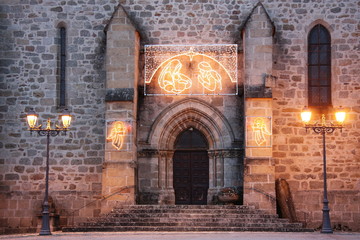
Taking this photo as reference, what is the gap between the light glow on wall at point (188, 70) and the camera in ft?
72.7

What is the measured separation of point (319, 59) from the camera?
73.6ft

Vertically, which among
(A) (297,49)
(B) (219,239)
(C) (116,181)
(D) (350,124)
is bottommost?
(B) (219,239)

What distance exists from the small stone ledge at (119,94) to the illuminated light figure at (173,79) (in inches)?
48.5

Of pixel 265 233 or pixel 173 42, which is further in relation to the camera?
pixel 173 42

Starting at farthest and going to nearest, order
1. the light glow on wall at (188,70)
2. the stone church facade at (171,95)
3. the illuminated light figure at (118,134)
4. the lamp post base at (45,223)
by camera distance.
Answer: the light glow on wall at (188,70) → the stone church facade at (171,95) → the illuminated light figure at (118,134) → the lamp post base at (45,223)

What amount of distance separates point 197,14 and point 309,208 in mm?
6671

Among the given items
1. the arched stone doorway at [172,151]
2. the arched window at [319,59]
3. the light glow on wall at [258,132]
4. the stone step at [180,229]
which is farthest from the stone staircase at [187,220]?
the arched window at [319,59]

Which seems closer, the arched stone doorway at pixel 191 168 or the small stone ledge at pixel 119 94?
the small stone ledge at pixel 119 94

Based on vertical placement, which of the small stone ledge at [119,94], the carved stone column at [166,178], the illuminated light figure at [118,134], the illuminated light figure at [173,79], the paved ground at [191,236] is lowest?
the paved ground at [191,236]

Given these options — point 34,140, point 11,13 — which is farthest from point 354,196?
point 11,13

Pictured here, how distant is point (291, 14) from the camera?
2230cm

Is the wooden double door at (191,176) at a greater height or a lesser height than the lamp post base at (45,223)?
greater

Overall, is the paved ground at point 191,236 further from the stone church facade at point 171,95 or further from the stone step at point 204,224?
the stone church facade at point 171,95

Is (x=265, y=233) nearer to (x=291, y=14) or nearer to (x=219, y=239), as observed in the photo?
(x=219, y=239)
